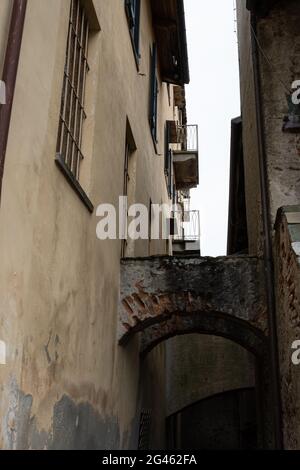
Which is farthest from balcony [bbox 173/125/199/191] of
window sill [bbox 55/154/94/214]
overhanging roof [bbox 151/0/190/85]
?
window sill [bbox 55/154/94/214]

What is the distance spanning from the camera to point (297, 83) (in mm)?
6203

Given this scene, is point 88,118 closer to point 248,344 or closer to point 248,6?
point 248,6

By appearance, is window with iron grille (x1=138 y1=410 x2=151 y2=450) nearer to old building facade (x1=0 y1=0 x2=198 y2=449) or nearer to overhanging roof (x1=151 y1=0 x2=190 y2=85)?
old building facade (x1=0 y1=0 x2=198 y2=449)

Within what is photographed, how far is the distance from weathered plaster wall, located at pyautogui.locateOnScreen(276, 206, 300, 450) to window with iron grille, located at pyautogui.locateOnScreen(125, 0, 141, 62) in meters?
3.75

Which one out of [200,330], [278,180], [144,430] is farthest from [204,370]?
[278,180]

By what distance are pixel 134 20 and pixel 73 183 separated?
432cm

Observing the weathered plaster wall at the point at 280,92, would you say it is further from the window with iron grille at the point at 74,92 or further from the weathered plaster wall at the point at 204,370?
the weathered plaster wall at the point at 204,370

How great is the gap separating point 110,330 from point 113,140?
2178 mm

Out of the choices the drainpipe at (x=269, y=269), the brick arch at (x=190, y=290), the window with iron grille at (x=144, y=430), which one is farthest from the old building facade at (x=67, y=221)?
the drainpipe at (x=269, y=269)

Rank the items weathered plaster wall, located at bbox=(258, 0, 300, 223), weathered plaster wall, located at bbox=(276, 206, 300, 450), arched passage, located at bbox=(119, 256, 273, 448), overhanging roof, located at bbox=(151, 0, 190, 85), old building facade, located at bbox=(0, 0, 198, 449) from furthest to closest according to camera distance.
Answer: overhanging roof, located at bbox=(151, 0, 190, 85) < arched passage, located at bbox=(119, 256, 273, 448) < weathered plaster wall, located at bbox=(258, 0, 300, 223) < weathered plaster wall, located at bbox=(276, 206, 300, 450) < old building facade, located at bbox=(0, 0, 198, 449)

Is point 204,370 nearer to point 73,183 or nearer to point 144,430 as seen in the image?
point 144,430

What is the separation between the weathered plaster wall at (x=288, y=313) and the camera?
4.08m

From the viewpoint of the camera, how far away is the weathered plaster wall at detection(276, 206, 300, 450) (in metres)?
4.08

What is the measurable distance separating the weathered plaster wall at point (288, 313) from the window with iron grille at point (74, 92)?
1.98 metres
